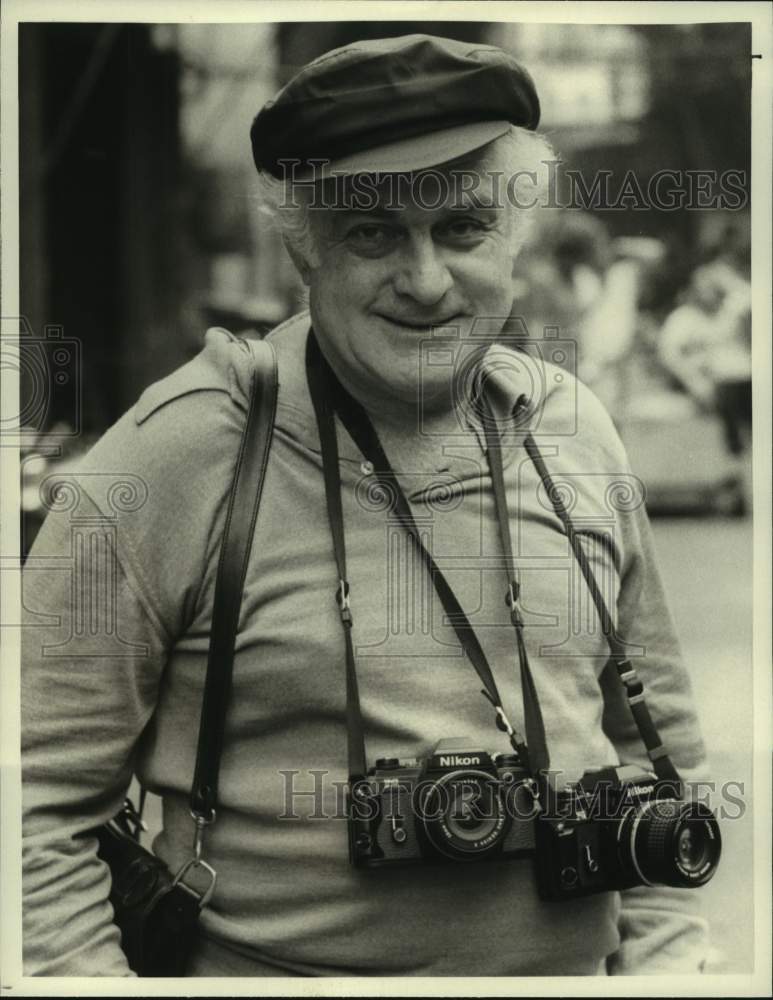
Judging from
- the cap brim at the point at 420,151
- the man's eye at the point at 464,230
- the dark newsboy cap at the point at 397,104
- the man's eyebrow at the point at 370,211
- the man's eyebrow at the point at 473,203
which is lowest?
the man's eye at the point at 464,230

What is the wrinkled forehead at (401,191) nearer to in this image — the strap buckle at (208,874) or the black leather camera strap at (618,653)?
the black leather camera strap at (618,653)

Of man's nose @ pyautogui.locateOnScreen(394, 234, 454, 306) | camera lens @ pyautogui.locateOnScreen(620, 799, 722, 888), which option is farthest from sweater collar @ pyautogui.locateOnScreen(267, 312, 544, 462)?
camera lens @ pyautogui.locateOnScreen(620, 799, 722, 888)

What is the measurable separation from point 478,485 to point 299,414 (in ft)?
0.77

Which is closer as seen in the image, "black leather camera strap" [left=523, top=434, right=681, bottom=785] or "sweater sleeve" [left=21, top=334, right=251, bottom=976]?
"sweater sleeve" [left=21, top=334, right=251, bottom=976]

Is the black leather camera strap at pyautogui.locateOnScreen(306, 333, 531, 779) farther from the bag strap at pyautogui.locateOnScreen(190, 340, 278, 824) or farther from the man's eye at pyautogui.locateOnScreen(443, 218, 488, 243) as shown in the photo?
the man's eye at pyautogui.locateOnScreen(443, 218, 488, 243)

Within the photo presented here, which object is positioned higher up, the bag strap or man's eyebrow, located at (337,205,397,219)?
man's eyebrow, located at (337,205,397,219)

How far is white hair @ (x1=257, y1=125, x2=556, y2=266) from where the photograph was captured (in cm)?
142

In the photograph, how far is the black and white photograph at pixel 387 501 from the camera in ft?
4.45

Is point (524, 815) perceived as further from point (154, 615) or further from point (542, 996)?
point (154, 615)

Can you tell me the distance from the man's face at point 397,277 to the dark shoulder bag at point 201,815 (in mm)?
127

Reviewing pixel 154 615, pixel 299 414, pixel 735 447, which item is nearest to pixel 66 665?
pixel 154 615

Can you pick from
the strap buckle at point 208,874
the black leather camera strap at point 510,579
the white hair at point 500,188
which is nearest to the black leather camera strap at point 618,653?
the black leather camera strap at point 510,579

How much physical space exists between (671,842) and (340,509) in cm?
54

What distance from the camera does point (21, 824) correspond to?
4.68ft
